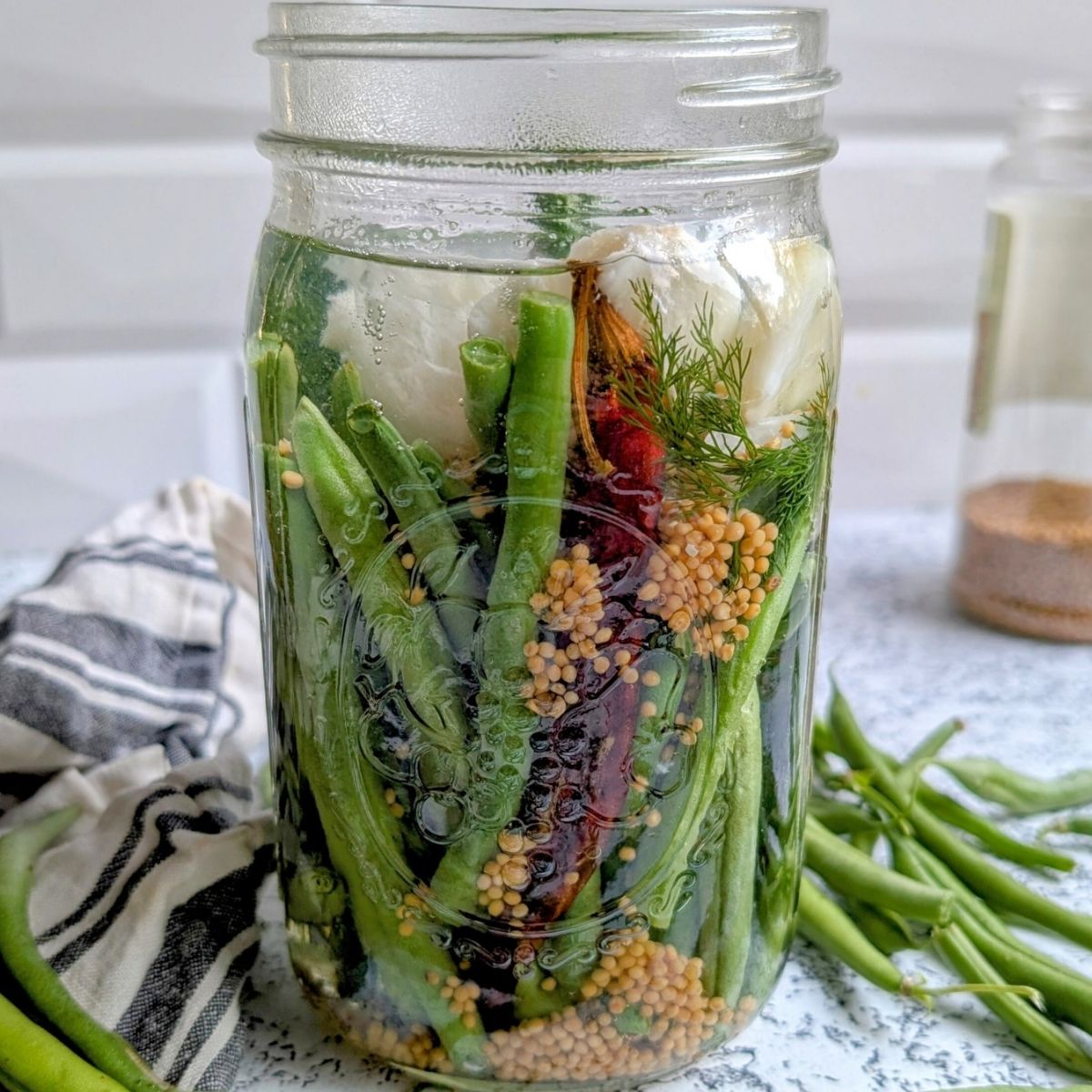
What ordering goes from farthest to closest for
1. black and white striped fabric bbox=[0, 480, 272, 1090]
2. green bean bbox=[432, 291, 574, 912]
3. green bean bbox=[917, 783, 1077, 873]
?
1. green bean bbox=[917, 783, 1077, 873]
2. black and white striped fabric bbox=[0, 480, 272, 1090]
3. green bean bbox=[432, 291, 574, 912]

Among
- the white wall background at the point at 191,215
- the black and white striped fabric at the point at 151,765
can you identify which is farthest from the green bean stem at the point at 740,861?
the white wall background at the point at 191,215

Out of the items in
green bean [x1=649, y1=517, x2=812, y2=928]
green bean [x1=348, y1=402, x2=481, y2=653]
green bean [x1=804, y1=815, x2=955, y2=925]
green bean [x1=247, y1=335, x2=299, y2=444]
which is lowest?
green bean [x1=804, y1=815, x2=955, y2=925]

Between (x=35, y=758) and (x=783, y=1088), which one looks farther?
(x=35, y=758)

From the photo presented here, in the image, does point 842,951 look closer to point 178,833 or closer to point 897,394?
point 178,833

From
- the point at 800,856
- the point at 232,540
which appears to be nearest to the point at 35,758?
the point at 232,540

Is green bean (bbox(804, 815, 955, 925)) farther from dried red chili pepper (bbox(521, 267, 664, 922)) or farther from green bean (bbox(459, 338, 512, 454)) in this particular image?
green bean (bbox(459, 338, 512, 454))

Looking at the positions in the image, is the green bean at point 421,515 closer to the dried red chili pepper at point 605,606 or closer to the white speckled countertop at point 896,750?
the dried red chili pepper at point 605,606

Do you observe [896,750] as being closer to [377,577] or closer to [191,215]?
[377,577]

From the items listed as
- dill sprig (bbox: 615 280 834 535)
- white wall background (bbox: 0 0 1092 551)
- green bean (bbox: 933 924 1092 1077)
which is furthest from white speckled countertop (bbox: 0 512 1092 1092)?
dill sprig (bbox: 615 280 834 535)
